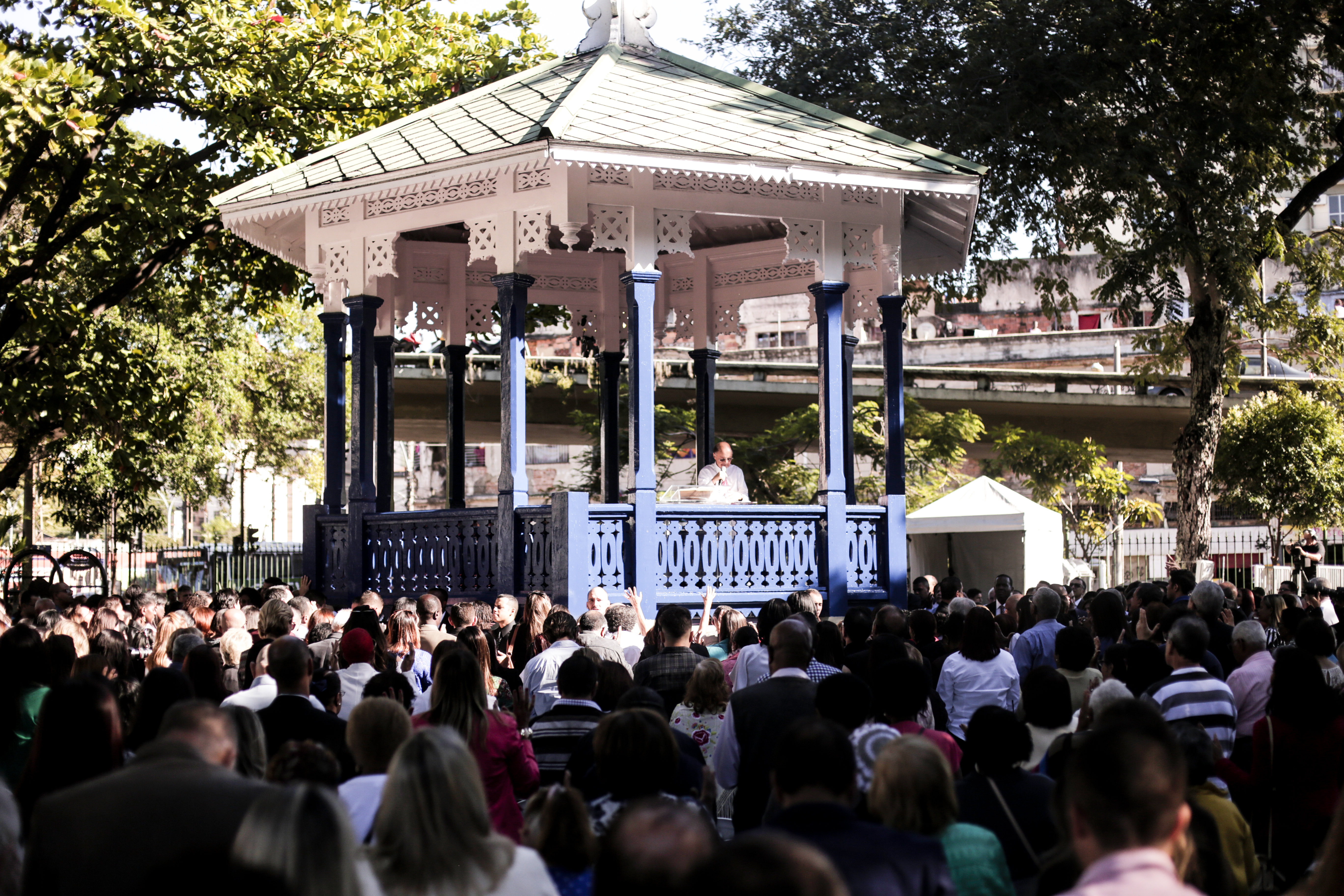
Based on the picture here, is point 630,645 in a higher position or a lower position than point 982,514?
lower

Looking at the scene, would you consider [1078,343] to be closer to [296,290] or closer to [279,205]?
[296,290]

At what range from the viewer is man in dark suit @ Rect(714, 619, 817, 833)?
6574 millimetres

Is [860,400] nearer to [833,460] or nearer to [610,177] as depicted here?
[833,460]

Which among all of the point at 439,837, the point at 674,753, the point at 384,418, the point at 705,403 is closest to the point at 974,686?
the point at 674,753

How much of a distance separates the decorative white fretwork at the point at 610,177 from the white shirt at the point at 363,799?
1100 centimetres

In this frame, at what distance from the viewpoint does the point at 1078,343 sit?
2470 inches

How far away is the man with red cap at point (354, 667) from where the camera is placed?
320 inches

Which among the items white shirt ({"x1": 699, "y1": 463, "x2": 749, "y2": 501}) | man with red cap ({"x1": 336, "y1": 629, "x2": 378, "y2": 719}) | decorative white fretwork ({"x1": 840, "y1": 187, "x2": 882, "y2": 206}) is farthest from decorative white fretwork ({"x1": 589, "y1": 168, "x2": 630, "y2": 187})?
man with red cap ({"x1": 336, "y1": 629, "x2": 378, "y2": 719})

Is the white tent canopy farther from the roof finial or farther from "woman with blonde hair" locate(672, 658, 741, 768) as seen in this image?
"woman with blonde hair" locate(672, 658, 741, 768)

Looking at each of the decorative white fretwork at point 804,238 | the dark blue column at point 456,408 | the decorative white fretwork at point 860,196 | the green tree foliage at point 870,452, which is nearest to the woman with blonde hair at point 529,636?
the decorative white fretwork at point 804,238

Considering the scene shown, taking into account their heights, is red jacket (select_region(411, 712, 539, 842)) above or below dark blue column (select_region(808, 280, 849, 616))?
below

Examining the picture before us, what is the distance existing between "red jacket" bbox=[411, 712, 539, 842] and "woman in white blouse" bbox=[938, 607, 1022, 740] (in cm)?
317

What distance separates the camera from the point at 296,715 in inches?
259

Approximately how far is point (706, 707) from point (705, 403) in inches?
503
